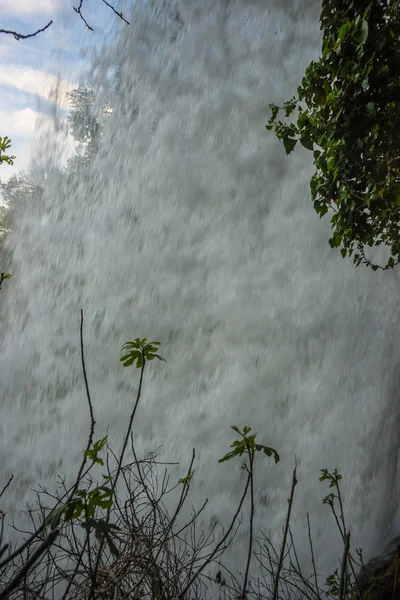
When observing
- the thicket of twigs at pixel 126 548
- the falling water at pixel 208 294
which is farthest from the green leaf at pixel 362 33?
the falling water at pixel 208 294

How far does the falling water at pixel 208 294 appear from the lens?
13.1 feet

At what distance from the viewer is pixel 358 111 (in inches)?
78.5

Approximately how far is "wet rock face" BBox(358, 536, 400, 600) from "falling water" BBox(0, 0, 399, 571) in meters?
0.86

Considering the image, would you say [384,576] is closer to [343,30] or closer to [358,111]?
[358,111]

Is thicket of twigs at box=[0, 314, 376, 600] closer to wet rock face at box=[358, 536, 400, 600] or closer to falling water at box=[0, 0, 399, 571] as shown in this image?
A: wet rock face at box=[358, 536, 400, 600]

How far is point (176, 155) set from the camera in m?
5.74

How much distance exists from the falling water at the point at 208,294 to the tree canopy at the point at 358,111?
2271 millimetres

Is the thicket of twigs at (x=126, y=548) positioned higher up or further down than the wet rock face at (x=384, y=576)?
further down

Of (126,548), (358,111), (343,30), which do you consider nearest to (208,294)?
(358,111)

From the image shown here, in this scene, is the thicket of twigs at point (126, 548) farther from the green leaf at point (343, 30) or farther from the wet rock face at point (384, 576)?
the green leaf at point (343, 30)

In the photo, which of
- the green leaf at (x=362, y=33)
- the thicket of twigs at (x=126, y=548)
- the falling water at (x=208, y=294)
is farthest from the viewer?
the falling water at (x=208, y=294)

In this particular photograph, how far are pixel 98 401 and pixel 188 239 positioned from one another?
2.25 m

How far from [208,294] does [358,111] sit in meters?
3.20

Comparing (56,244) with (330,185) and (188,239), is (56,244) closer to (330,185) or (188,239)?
(188,239)
